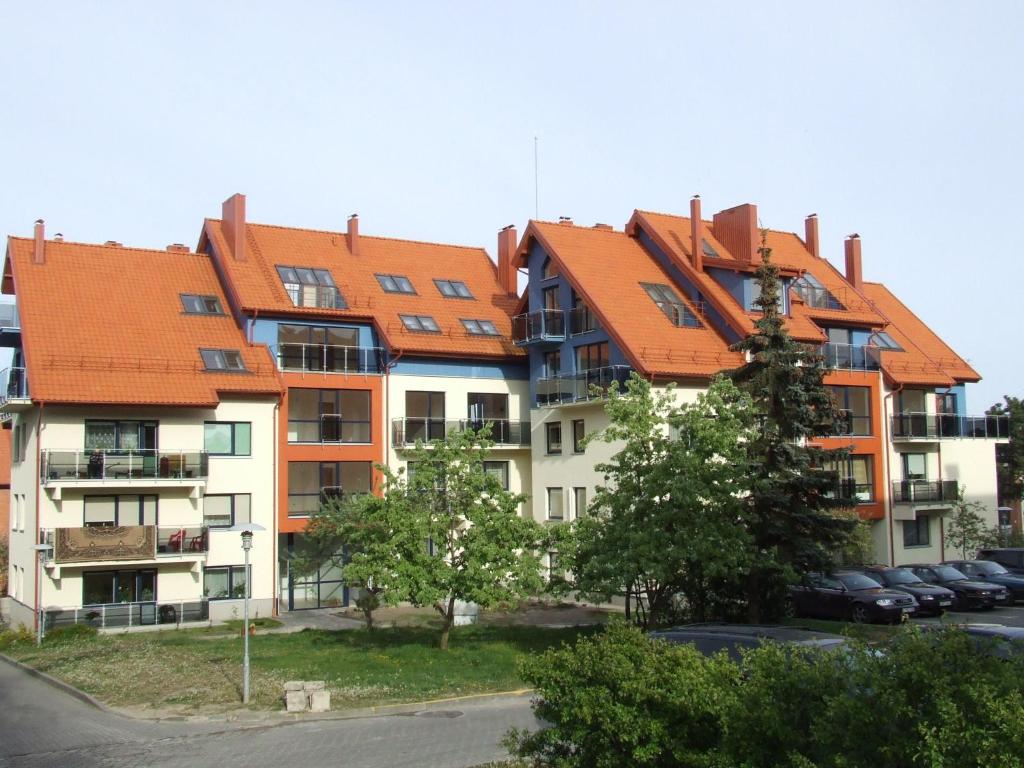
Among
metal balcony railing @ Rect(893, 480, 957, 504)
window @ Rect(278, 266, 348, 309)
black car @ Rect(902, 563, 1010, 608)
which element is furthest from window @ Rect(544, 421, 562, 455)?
metal balcony railing @ Rect(893, 480, 957, 504)

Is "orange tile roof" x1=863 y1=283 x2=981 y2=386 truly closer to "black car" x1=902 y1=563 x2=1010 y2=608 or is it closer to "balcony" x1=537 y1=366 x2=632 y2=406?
"black car" x1=902 y1=563 x2=1010 y2=608

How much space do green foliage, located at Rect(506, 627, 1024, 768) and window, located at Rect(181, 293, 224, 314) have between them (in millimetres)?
27038

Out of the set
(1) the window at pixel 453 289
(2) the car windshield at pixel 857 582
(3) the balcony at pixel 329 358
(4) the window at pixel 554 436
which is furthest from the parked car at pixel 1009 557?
(3) the balcony at pixel 329 358

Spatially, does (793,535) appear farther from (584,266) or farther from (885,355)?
(885,355)

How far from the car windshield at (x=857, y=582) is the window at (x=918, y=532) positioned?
1019cm

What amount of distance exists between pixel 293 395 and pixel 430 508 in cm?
1186

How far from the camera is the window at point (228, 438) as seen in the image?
3534 centimetres

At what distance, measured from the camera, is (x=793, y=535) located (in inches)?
1061

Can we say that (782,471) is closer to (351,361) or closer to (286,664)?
(286,664)

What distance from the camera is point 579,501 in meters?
37.8

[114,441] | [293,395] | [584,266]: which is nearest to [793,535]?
[584,266]

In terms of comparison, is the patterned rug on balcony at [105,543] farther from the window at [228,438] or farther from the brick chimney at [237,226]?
the brick chimney at [237,226]

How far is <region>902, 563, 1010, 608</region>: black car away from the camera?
110 feet

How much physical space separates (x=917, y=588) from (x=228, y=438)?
71.2ft
